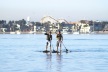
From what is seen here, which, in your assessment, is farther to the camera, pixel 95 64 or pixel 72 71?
pixel 95 64

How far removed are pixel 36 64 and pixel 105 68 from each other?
3849mm

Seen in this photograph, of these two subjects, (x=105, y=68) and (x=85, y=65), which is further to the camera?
(x=85, y=65)

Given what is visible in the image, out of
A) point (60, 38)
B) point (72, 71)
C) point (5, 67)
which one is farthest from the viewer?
point (60, 38)

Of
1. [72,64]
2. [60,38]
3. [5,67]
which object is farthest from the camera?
[60,38]

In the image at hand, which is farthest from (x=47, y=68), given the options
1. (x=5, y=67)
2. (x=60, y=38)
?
(x=60, y=38)

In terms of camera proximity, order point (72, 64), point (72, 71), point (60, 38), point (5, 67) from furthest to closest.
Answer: point (60, 38) < point (72, 64) < point (5, 67) < point (72, 71)

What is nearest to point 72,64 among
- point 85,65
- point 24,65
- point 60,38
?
point 85,65

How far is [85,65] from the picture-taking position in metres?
23.5

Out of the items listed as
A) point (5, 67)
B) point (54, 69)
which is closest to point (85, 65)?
point (54, 69)

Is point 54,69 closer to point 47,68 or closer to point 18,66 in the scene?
point 47,68

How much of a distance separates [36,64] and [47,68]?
207 centimetres

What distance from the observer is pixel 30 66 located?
23078mm

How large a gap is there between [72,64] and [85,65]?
0.82 metres

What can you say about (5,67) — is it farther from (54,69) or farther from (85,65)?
(85,65)
